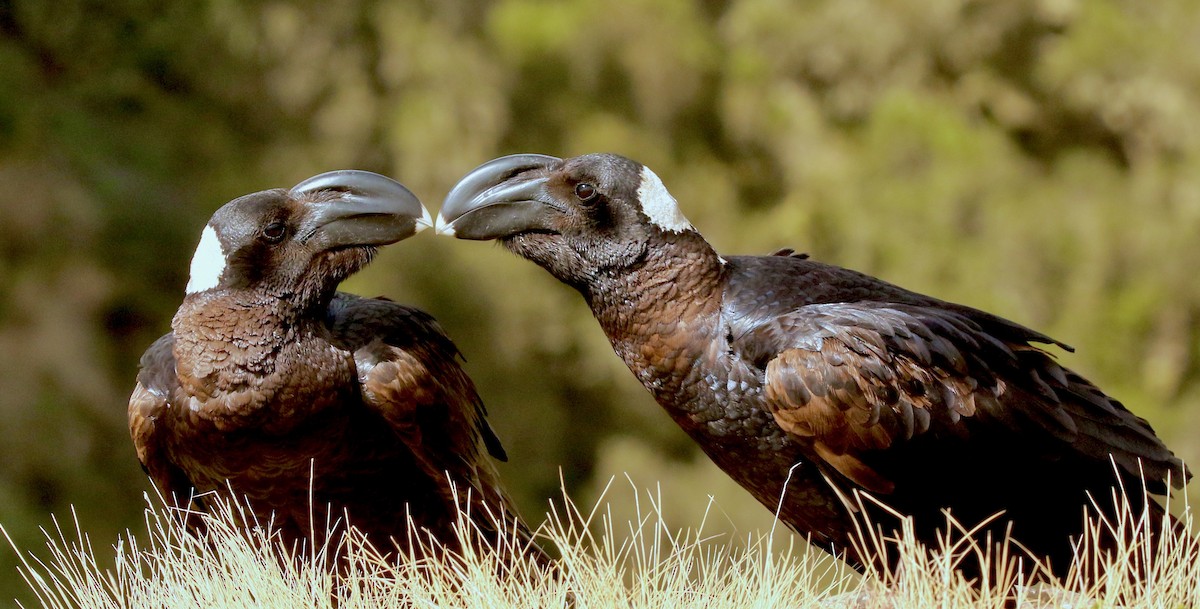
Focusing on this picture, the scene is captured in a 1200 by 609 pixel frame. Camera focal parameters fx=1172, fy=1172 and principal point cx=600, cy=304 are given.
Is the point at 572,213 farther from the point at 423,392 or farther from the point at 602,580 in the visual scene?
the point at 602,580

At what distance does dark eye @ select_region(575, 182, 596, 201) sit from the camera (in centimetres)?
247

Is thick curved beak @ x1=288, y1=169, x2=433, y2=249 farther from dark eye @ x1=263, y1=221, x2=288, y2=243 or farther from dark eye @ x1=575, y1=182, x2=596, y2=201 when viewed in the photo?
dark eye @ x1=575, y1=182, x2=596, y2=201

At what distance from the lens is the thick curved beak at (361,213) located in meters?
2.51

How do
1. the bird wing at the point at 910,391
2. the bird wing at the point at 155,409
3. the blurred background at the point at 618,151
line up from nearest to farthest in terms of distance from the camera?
the bird wing at the point at 910,391, the bird wing at the point at 155,409, the blurred background at the point at 618,151

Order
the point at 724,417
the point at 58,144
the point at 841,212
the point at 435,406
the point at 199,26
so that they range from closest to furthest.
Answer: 1. the point at 724,417
2. the point at 435,406
3. the point at 58,144
4. the point at 199,26
5. the point at 841,212

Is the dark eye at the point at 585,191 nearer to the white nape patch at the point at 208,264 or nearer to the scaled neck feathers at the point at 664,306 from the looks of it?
the scaled neck feathers at the point at 664,306

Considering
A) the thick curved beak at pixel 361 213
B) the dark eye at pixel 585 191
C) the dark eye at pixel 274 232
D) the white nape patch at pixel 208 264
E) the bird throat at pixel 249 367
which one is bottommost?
the bird throat at pixel 249 367

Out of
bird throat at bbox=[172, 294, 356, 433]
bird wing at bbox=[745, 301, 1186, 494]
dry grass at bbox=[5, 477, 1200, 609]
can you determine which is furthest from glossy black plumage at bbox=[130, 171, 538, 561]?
bird wing at bbox=[745, 301, 1186, 494]

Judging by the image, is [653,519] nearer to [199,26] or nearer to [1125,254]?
[1125,254]

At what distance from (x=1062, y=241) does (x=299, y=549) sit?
5449 mm

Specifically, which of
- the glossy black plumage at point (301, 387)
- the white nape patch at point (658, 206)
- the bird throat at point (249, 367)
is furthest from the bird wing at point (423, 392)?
the white nape patch at point (658, 206)

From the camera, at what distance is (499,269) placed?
21.3 feet

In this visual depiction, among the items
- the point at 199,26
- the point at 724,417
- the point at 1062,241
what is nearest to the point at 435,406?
the point at 724,417

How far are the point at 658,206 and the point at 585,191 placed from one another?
0.16 m
